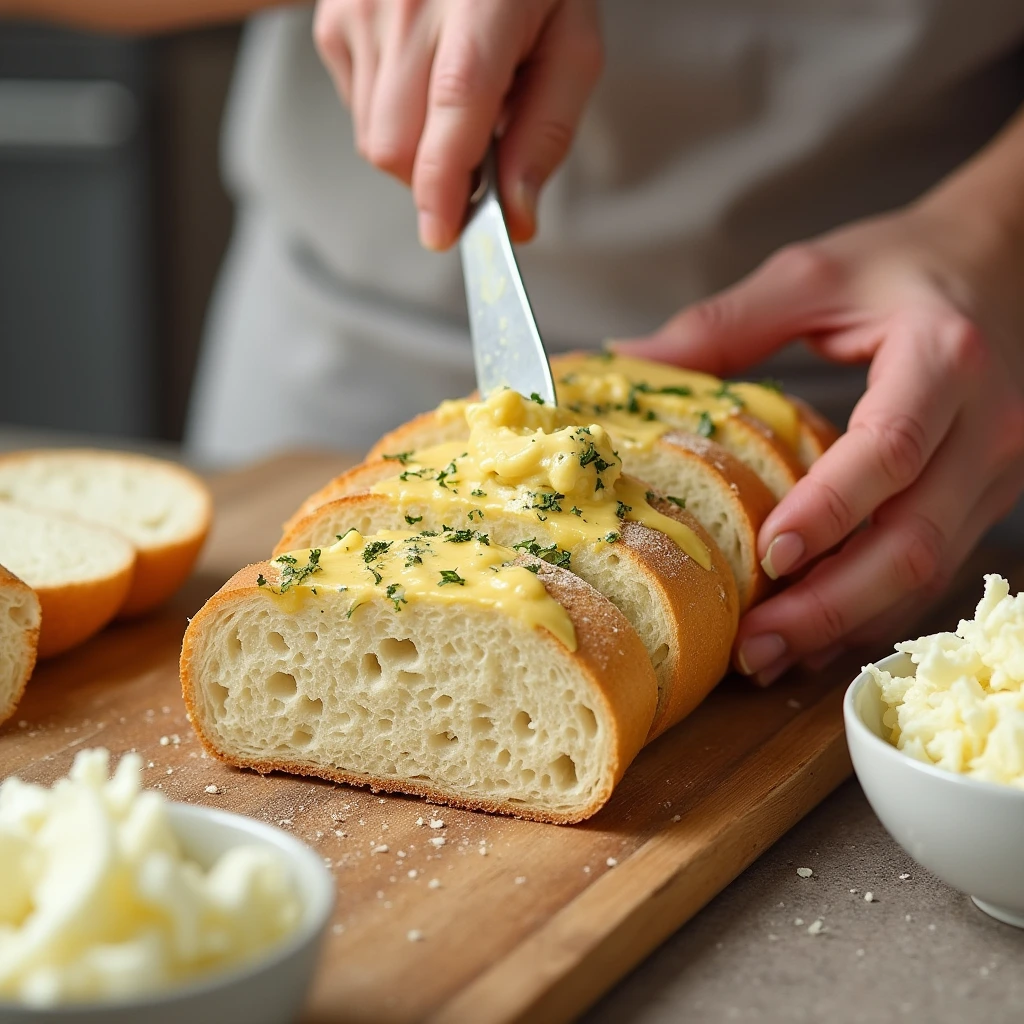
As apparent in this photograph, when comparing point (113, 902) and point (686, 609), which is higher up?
point (113, 902)

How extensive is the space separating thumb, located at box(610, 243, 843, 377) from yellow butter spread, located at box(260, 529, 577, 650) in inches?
42.4

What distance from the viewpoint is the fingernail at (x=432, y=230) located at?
3.03 m

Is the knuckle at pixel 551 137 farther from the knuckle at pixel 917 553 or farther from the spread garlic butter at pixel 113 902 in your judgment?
the spread garlic butter at pixel 113 902

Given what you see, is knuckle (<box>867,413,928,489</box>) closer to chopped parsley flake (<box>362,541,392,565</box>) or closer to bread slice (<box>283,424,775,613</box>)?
bread slice (<box>283,424,775,613</box>)

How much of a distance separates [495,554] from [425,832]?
49 centimetres

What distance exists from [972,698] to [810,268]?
1.57 meters

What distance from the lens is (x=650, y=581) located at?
247 cm

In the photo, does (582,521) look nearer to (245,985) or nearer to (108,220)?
(245,985)

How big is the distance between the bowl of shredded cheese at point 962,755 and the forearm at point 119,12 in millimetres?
2952

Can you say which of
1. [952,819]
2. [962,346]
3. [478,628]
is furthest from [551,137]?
[952,819]

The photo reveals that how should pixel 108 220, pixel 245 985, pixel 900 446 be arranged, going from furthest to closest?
pixel 108 220
pixel 900 446
pixel 245 985

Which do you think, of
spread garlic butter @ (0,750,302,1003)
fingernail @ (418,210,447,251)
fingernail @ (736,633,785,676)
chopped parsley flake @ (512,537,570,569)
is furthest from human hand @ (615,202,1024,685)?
spread garlic butter @ (0,750,302,1003)

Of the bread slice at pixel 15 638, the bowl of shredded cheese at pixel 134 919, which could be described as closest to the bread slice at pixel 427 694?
the bread slice at pixel 15 638

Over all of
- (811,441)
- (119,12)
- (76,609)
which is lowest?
(76,609)
